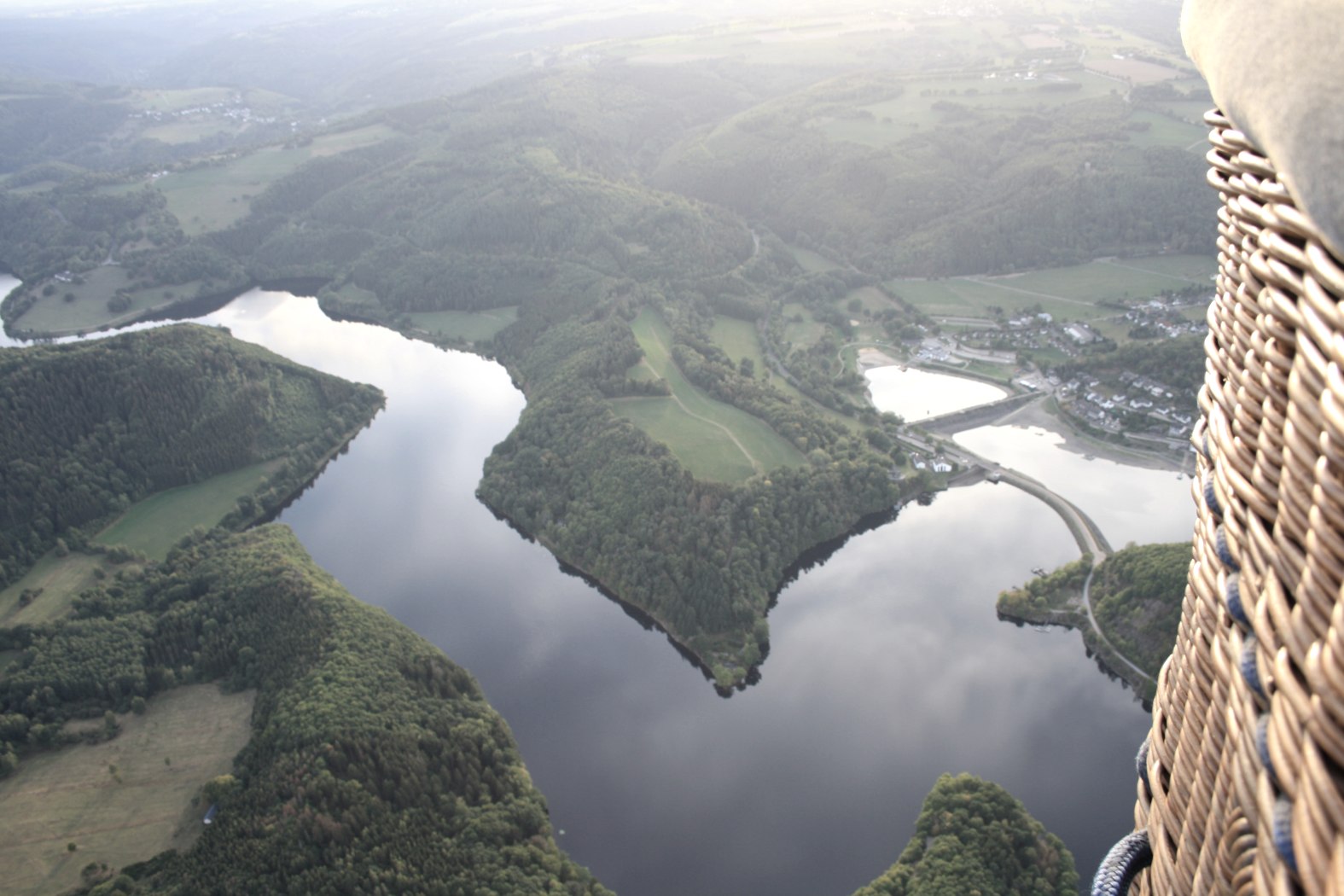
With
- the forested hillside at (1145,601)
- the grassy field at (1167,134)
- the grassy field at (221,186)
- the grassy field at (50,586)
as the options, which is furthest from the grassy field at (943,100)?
the grassy field at (50,586)

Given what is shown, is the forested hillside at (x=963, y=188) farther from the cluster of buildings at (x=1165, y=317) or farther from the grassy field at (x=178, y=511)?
the grassy field at (x=178, y=511)

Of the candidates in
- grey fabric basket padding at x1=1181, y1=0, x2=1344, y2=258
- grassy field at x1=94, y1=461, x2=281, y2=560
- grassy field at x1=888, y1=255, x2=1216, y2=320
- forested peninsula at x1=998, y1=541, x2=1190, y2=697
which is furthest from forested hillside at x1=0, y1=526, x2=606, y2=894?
grassy field at x1=888, y1=255, x2=1216, y2=320

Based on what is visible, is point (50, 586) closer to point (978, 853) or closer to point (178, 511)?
point (178, 511)

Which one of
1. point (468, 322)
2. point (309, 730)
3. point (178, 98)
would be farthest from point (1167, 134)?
point (178, 98)

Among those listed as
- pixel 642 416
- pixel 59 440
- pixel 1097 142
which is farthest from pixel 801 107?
pixel 59 440

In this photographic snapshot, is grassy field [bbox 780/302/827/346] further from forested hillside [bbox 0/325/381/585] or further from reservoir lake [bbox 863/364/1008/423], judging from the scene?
forested hillside [bbox 0/325/381/585]

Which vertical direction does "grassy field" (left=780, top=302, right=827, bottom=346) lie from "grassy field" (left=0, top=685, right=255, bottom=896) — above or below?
above
